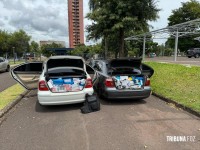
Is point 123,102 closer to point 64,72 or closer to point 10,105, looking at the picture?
point 64,72

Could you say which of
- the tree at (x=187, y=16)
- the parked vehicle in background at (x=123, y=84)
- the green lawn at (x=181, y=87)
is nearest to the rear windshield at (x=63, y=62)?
the parked vehicle in background at (x=123, y=84)

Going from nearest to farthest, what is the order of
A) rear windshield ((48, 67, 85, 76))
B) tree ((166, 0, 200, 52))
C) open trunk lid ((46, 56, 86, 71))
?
rear windshield ((48, 67, 85, 76))
open trunk lid ((46, 56, 86, 71))
tree ((166, 0, 200, 52))

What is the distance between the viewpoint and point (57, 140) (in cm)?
401

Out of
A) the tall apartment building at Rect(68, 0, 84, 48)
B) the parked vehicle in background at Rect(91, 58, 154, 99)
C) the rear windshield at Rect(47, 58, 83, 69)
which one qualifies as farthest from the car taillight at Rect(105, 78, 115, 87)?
the tall apartment building at Rect(68, 0, 84, 48)

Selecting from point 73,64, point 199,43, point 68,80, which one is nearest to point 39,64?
point 73,64

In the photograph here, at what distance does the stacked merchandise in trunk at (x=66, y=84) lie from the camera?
5.81 meters

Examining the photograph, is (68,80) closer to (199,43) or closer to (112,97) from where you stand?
(112,97)

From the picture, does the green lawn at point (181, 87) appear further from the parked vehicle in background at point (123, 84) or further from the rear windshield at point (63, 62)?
the rear windshield at point (63, 62)

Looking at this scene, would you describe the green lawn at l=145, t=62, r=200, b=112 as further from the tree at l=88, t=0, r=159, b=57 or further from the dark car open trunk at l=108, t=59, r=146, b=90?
the tree at l=88, t=0, r=159, b=57

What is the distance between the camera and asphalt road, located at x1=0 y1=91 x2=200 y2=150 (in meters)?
3.82

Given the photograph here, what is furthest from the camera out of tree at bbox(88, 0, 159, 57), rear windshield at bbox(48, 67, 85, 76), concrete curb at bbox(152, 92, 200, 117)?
tree at bbox(88, 0, 159, 57)

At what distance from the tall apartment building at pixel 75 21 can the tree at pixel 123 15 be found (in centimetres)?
7362

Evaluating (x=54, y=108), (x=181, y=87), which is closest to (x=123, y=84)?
(x=54, y=108)

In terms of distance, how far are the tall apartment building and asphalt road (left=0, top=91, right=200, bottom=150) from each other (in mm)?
88037
